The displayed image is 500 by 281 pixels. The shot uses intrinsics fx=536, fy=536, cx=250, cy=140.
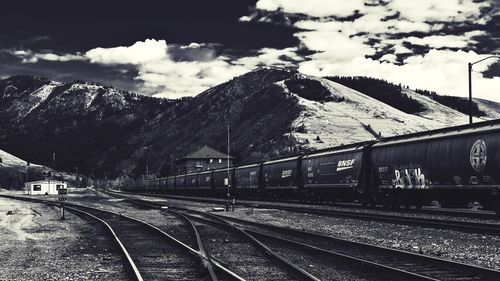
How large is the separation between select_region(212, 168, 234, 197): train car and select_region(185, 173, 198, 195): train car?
854cm

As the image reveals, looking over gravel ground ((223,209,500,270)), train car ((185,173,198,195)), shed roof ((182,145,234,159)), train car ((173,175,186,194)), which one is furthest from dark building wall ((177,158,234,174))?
gravel ground ((223,209,500,270))

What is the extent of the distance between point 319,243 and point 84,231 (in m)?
9.87

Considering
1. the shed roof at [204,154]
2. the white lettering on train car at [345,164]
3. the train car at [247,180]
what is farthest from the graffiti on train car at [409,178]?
the shed roof at [204,154]

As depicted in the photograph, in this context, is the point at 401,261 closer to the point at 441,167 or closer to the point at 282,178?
the point at 441,167

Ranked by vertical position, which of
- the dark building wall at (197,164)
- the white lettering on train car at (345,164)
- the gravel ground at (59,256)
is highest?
the dark building wall at (197,164)

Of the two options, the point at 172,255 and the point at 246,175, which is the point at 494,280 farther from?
the point at 246,175

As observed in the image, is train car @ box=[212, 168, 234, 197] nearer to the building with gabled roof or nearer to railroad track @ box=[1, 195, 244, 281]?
railroad track @ box=[1, 195, 244, 281]

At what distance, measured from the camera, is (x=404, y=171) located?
24.8 metres

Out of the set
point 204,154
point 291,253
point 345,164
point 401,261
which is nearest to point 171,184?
point 345,164

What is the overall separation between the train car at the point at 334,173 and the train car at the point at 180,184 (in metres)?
39.9

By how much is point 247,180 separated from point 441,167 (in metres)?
30.3

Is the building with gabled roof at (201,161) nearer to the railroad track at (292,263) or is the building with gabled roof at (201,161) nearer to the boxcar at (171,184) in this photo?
the boxcar at (171,184)

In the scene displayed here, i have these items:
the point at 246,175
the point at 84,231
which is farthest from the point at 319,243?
the point at 246,175

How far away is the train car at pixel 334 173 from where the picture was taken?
2981 cm
